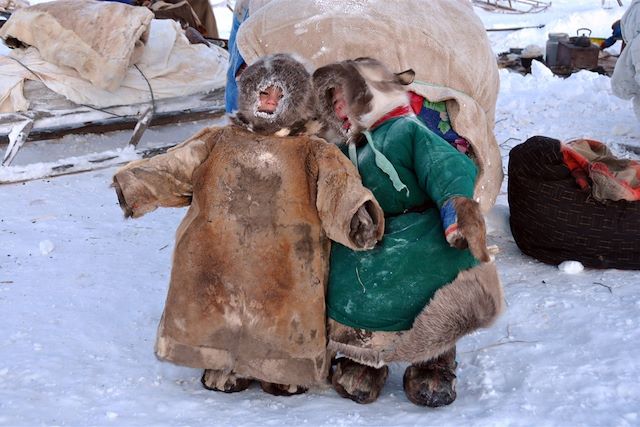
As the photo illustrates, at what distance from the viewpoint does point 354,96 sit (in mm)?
2754

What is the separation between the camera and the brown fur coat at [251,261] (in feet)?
8.40

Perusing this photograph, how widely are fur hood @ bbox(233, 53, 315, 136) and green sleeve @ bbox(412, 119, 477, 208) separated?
39 centimetres

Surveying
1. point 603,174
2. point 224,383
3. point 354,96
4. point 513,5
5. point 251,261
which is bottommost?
point 513,5

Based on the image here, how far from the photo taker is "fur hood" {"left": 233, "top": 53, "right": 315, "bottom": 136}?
8.57 ft

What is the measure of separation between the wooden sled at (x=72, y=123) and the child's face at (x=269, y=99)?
3323 mm

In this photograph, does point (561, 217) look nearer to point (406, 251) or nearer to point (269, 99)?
point (406, 251)

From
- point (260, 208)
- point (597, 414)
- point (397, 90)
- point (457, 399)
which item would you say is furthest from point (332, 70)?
point (597, 414)

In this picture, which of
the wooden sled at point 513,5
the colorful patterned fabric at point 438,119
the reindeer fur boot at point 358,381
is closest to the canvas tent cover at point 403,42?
the colorful patterned fabric at point 438,119

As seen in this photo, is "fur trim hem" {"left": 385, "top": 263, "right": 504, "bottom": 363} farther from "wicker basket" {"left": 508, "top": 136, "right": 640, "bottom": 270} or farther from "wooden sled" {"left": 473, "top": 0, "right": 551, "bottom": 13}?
"wooden sled" {"left": 473, "top": 0, "right": 551, "bottom": 13}

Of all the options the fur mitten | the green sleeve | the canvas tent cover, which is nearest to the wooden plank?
the canvas tent cover

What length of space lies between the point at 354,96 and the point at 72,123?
3.69 m

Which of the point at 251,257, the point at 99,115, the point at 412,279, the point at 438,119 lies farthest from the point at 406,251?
the point at 99,115

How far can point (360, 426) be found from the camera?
2.40 meters

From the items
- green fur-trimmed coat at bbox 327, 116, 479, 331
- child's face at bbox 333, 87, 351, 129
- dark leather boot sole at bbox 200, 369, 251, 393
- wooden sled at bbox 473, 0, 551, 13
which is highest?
child's face at bbox 333, 87, 351, 129
